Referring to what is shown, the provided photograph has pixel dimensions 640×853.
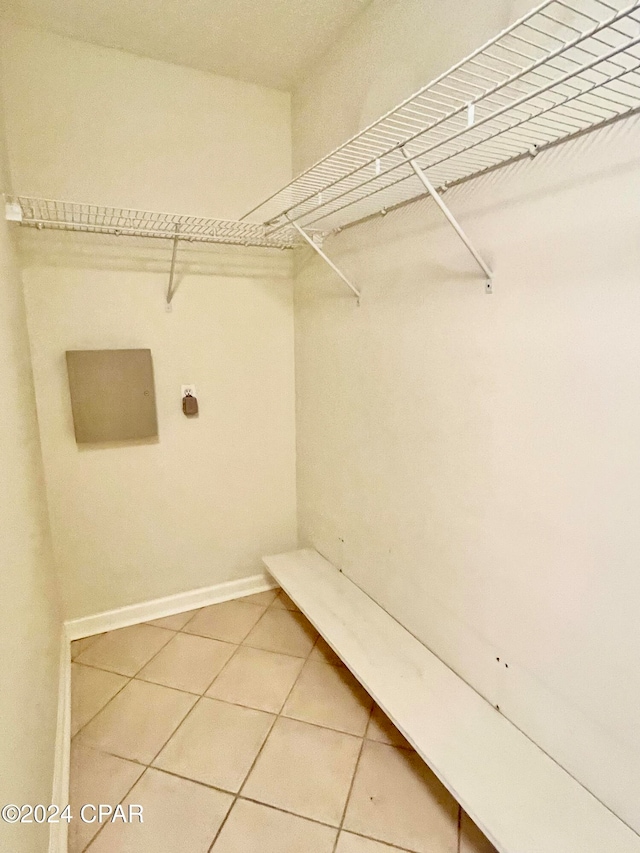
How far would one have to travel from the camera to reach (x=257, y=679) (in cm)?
182

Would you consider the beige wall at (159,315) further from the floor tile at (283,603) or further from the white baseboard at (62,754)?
the white baseboard at (62,754)

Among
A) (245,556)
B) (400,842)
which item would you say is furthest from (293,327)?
(400,842)

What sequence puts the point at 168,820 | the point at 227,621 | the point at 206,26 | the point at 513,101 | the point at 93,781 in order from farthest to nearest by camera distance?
1. the point at 227,621
2. the point at 206,26
3. the point at 93,781
4. the point at 168,820
5. the point at 513,101

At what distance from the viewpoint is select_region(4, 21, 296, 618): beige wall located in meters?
1.77

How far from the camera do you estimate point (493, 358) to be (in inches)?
48.5

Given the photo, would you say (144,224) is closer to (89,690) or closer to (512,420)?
(512,420)

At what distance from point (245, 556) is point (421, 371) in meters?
1.47

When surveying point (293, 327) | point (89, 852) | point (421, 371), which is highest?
point (293, 327)

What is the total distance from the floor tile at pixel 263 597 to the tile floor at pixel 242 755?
0.90 ft

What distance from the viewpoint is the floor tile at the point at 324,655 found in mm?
1912

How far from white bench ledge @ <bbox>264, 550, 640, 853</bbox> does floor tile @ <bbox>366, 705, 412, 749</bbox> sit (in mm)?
243

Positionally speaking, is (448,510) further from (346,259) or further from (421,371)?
(346,259)

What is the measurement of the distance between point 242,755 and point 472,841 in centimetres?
72

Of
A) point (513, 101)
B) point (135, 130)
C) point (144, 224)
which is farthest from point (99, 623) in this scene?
point (513, 101)
